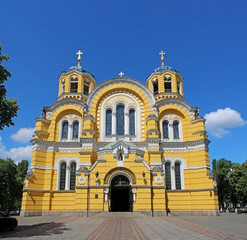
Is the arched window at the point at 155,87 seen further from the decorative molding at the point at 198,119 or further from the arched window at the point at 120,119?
the decorative molding at the point at 198,119

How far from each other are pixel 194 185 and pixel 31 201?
61.8 ft

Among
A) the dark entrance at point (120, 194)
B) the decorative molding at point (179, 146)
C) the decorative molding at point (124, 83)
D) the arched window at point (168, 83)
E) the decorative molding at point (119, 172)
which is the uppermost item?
the arched window at point (168, 83)

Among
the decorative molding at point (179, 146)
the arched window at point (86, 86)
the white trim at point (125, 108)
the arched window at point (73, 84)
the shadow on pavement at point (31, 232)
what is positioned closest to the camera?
the shadow on pavement at point (31, 232)

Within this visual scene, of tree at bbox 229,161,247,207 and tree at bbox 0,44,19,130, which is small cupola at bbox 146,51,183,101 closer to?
tree at bbox 229,161,247,207

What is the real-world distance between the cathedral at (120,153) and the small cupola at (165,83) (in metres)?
0.14

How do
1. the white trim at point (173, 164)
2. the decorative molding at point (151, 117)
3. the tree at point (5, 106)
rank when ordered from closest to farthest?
the tree at point (5, 106), the white trim at point (173, 164), the decorative molding at point (151, 117)

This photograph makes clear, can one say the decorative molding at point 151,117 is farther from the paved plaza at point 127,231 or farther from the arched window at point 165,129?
the paved plaza at point 127,231

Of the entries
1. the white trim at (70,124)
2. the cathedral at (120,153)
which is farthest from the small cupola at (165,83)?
the white trim at (70,124)

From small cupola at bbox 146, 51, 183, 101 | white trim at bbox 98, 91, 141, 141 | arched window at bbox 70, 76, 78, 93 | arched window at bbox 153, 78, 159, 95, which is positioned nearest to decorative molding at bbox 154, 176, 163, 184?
white trim at bbox 98, 91, 141, 141

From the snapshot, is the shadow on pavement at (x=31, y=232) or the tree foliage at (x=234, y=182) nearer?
the shadow on pavement at (x=31, y=232)

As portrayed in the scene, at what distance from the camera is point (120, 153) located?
25.6 m

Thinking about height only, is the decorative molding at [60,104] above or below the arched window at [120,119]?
above

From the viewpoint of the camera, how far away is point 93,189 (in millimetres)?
24719

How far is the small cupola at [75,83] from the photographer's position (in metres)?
33.0
